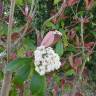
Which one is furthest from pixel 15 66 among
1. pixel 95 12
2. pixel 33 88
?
pixel 95 12

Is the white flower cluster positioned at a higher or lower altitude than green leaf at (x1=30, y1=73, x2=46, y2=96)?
higher

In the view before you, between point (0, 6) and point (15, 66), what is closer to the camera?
point (15, 66)

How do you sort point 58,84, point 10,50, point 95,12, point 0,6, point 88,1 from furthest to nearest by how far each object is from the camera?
point 95,12, point 58,84, point 88,1, point 0,6, point 10,50

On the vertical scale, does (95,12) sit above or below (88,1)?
above

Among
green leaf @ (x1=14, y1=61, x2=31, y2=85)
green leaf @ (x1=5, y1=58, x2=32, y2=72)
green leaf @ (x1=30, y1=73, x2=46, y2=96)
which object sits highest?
green leaf @ (x1=5, y1=58, x2=32, y2=72)

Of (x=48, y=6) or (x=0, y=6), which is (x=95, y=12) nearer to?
(x=48, y=6)

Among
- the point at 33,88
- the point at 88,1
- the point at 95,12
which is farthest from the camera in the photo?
the point at 95,12

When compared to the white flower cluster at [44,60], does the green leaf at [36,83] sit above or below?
below

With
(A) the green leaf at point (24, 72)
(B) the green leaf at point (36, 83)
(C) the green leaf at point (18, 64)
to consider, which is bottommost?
(B) the green leaf at point (36, 83)
